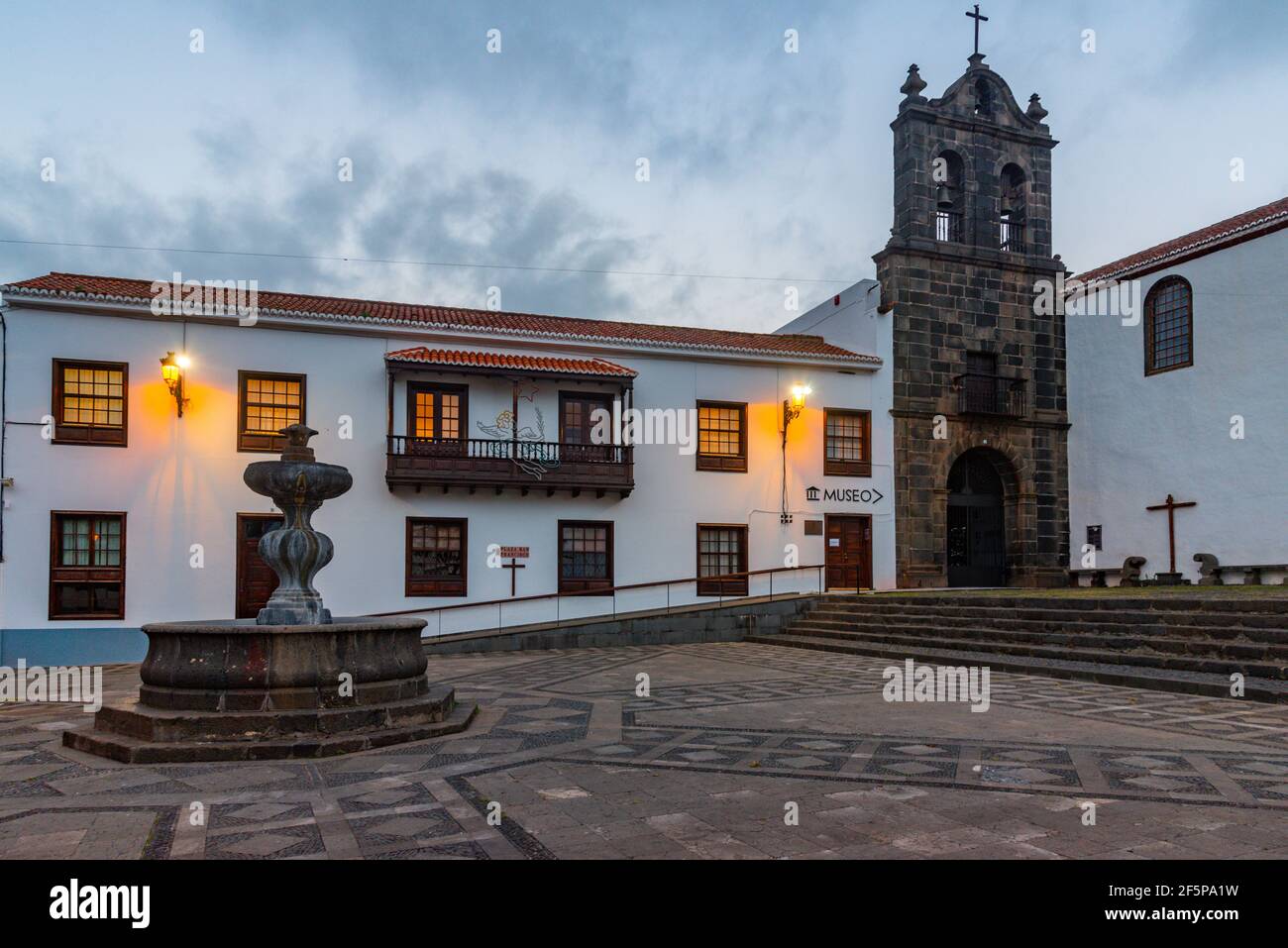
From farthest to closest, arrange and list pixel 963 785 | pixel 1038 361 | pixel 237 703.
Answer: pixel 1038 361
pixel 237 703
pixel 963 785

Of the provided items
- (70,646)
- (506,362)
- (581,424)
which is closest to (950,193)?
(581,424)

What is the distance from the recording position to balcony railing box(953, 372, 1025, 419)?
813 inches

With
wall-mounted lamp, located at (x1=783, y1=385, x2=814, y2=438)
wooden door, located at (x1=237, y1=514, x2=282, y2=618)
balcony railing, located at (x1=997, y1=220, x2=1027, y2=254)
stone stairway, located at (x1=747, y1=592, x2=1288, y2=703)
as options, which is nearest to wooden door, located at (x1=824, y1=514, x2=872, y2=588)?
wall-mounted lamp, located at (x1=783, y1=385, x2=814, y2=438)

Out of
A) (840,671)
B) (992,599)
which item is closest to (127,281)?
(840,671)

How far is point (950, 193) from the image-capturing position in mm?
21297

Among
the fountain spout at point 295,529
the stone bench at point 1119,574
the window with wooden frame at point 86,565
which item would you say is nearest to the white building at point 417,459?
the window with wooden frame at point 86,565

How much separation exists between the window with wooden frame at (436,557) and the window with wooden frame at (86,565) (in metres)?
4.61

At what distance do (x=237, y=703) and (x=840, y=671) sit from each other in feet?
24.8

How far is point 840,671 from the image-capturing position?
12.1 m

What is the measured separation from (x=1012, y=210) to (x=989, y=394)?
458 cm

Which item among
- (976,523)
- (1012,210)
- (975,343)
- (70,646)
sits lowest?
(70,646)

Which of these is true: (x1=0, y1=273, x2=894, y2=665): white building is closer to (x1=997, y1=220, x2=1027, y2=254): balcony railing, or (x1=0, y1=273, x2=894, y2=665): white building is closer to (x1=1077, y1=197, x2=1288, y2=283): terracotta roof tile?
(x1=997, y1=220, x2=1027, y2=254): balcony railing

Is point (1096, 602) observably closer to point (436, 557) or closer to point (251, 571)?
point (436, 557)

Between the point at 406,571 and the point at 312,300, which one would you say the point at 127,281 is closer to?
the point at 312,300
